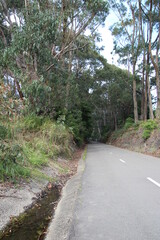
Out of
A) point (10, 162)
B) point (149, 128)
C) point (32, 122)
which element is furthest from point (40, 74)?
point (149, 128)

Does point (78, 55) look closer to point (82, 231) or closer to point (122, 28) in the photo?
point (122, 28)

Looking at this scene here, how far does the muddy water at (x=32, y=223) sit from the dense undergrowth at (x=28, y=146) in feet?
4.24

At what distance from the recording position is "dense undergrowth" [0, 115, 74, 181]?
5785mm

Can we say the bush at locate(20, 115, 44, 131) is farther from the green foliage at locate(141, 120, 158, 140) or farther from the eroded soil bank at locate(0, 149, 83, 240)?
the green foliage at locate(141, 120, 158, 140)

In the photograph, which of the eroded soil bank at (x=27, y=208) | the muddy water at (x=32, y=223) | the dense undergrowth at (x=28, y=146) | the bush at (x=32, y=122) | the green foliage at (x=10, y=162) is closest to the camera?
the muddy water at (x=32, y=223)

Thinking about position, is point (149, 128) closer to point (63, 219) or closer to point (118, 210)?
point (118, 210)

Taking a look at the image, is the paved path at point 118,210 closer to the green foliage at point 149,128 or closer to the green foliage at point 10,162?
the green foliage at point 10,162


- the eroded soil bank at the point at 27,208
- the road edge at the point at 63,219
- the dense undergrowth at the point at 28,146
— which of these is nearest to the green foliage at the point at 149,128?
the dense undergrowth at the point at 28,146

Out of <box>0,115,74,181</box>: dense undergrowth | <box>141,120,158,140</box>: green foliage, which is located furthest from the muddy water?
<box>141,120,158,140</box>: green foliage

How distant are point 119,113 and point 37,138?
125 ft

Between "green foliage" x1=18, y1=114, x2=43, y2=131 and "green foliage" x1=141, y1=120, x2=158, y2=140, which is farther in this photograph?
"green foliage" x1=141, y1=120, x2=158, y2=140

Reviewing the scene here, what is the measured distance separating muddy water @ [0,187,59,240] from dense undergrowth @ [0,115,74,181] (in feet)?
4.24

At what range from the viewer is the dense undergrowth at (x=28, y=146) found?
19.0ft

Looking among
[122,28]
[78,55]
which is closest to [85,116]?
[78,55]
